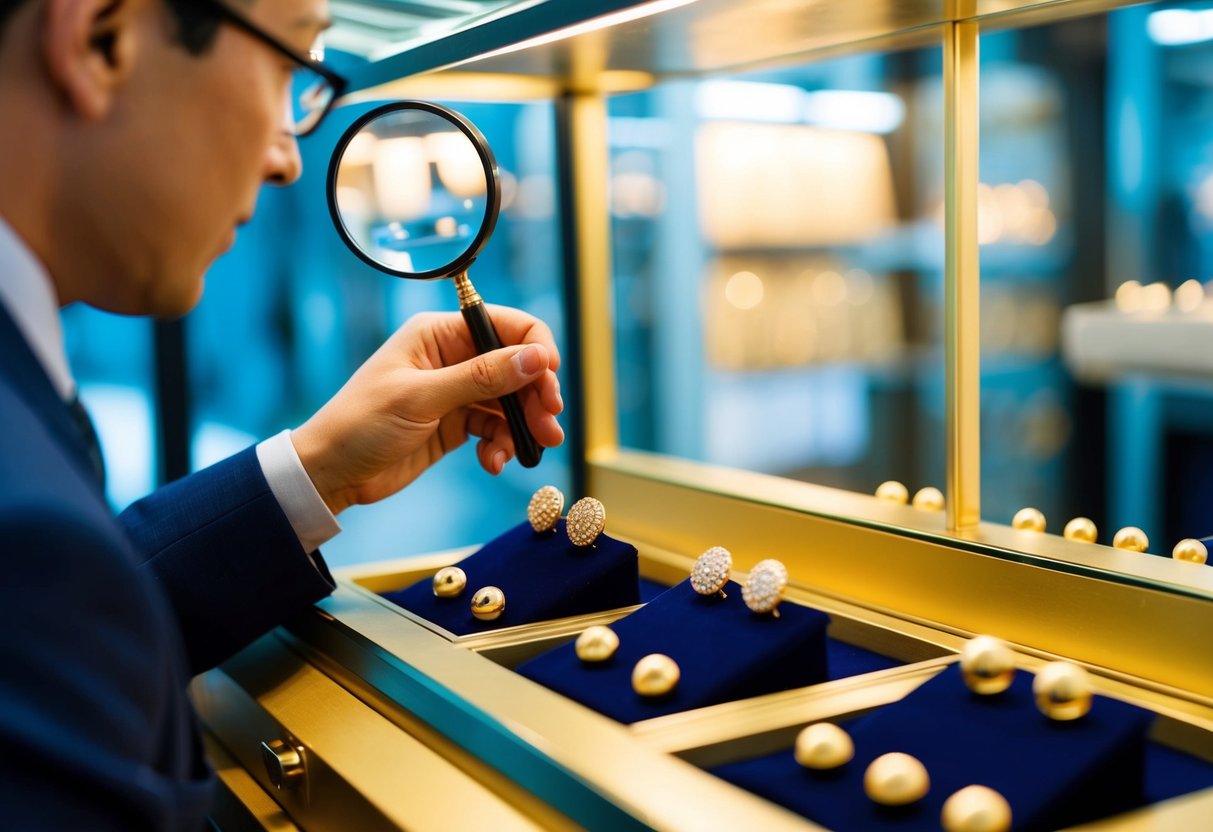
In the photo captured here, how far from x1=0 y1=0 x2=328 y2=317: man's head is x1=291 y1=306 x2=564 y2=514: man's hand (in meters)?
0.46

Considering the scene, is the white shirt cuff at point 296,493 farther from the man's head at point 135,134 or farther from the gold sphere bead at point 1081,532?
the gold sphere bead at point 1081,532

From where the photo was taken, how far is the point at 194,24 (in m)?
0.65

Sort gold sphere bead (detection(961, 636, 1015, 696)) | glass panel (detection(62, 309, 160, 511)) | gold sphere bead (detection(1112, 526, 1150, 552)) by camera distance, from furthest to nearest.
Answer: glass panel (detection(62, 309, 160, 511)), gold sphere bead (detection(1112, 526, 1150, 552)), gold sphere bead (detection(961, 636, 1015, 696))

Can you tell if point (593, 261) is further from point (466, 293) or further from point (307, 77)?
point (307, 77)

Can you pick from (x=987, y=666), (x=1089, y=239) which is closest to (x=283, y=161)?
(x=987, y=666)

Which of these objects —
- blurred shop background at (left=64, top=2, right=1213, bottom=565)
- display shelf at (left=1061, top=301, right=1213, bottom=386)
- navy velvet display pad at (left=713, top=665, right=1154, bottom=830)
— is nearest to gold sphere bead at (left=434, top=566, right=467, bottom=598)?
navy velvet display pad at (left=713, top=665, right=1154, bottom=830)

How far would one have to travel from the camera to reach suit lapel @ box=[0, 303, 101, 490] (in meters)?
0.61

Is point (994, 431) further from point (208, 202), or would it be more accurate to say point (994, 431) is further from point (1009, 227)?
point (208, 202)

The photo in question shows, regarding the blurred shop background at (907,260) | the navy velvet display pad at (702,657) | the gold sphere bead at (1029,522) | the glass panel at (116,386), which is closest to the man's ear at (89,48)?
the navy velvet display pad at (702,657)

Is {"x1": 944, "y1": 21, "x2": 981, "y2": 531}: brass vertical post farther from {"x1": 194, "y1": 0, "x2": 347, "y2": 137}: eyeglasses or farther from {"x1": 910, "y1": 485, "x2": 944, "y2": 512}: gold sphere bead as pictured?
{"x1": 194, "y1": 0, "x2": 347, "y2": 137}: eyeglasses

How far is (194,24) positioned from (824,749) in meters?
0.56

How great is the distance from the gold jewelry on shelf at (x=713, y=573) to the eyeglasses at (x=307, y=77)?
462 millimetres

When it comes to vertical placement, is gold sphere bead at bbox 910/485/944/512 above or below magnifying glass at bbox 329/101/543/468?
below

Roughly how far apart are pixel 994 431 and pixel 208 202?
13.0 ft
